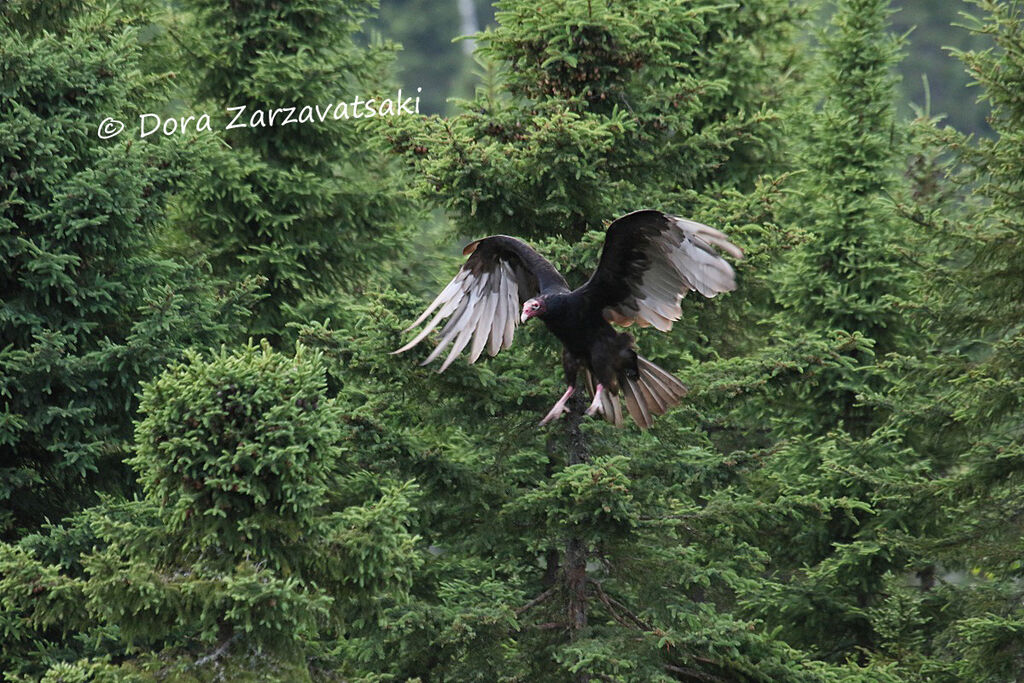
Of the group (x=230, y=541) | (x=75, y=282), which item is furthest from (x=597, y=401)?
(x=75, y=282)

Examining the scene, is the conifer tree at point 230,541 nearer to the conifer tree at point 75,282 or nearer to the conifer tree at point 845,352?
the conifer tree at point 75,282

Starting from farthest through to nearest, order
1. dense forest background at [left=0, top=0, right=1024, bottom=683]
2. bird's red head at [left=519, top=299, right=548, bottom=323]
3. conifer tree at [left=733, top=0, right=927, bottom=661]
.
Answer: conifer tree at [left=733, top=0, right=927, bottom=661]
bird's red head at [left=519, top=299, right=548, bottom=323]
dense forest background at [left=0, top=0, right=1024, bottom=683]

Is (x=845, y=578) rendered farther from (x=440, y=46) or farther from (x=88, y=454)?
(x=440, y=46)

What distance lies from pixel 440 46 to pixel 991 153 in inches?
2475

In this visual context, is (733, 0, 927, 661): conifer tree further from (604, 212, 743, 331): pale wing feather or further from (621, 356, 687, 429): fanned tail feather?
(604, 212, 743, 331): pale wing feather

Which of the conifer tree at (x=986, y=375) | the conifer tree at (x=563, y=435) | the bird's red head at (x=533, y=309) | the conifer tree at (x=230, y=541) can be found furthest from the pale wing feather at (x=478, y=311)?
the conifer tree at (x=986, y=375)

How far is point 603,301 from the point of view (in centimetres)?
834

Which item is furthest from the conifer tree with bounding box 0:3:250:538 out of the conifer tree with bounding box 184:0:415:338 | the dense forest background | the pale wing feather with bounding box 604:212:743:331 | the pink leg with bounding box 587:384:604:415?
the pale wing feather with bounding box 604:212:743:331

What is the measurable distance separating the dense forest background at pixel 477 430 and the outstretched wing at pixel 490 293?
0.29 meters

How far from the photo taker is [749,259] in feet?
28.2

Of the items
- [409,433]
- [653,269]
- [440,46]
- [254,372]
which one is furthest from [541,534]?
[440,46]

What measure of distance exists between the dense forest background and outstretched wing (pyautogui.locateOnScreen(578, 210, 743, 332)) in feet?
2.05

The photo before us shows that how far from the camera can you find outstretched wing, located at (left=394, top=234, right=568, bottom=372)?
8.44m

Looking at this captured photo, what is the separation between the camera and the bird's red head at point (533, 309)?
805 centimetres
